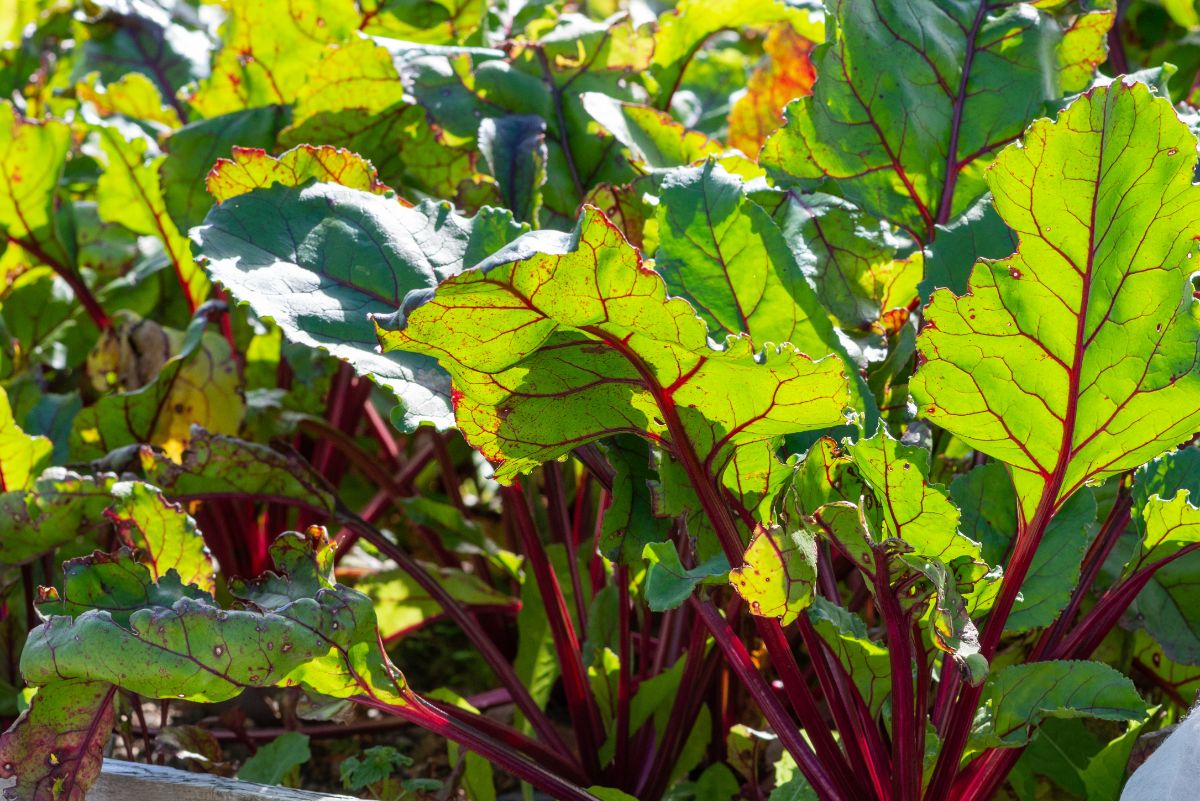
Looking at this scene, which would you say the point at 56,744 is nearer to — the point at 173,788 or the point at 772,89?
the point at 173,788

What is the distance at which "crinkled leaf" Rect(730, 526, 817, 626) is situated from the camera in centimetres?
79

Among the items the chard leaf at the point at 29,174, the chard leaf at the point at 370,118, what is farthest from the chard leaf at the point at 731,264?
the chard leaf at the point at 29,174

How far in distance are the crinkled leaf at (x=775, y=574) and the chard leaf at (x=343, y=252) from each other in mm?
282

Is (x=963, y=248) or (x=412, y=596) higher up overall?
(x=963, y=248)

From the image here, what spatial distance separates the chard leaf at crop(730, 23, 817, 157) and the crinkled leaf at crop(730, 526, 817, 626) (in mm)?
849

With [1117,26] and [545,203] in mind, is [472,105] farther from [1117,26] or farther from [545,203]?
[1117,26]

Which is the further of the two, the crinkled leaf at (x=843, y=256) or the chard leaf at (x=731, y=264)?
the crinkled leaf at (x=843, y=256)

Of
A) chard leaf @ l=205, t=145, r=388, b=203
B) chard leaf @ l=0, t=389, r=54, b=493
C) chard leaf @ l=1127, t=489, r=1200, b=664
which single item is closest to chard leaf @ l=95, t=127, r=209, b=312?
chard leaf @ l=0, t=389, r=54, b=493

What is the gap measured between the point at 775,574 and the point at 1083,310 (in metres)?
0.28

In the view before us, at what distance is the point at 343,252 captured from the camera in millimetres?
1008

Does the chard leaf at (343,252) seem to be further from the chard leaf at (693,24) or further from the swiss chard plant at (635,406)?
the chard leaf at (693,24)

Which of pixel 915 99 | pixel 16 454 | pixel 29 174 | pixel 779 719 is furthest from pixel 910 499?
pixel 29 174

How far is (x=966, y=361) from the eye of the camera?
2.77ft

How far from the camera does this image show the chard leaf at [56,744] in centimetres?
94
